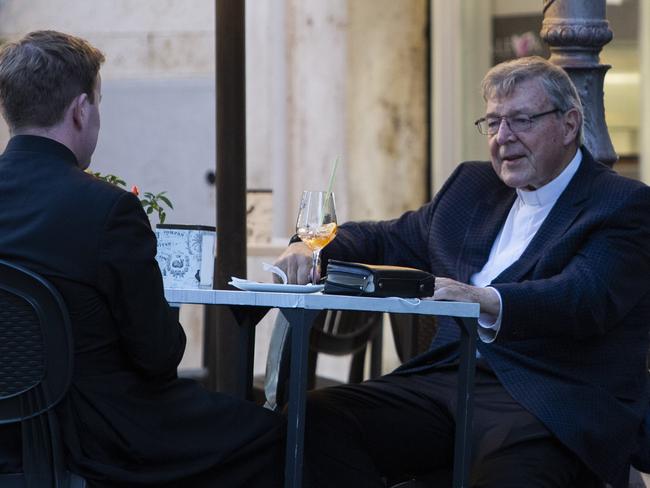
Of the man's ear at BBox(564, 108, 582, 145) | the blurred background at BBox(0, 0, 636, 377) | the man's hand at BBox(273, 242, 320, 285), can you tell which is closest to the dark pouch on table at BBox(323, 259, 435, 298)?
the man's hand at BBox(273, 242, 320, 285)

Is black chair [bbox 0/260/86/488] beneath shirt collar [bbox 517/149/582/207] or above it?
beneath

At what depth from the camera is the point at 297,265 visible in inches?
155

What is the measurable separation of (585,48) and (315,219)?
1434mm

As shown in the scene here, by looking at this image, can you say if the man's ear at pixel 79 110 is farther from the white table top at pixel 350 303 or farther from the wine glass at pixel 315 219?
the wine glass at pixel 315 219

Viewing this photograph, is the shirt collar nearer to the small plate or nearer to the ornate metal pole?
the ornate metal pole

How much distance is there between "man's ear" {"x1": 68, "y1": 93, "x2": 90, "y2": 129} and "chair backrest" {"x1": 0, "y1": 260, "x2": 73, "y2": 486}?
427 millimetres

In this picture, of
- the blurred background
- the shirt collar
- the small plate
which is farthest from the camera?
the blurred background

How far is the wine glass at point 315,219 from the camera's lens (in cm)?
379

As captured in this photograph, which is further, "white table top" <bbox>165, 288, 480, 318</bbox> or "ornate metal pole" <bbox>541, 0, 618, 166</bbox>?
"ornate metal pole" <bbox>541, 0, 618, 166</bbox>

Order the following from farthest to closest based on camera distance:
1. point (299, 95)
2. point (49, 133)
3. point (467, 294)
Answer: point (299, 95), point (467, 294), point (49, 133)

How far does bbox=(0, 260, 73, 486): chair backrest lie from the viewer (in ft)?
9.98

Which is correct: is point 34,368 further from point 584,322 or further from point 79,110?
point 584,322

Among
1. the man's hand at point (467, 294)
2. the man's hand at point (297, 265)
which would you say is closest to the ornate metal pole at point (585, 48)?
the man's hand at point (467, 294)

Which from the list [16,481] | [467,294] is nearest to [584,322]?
[467,294]
